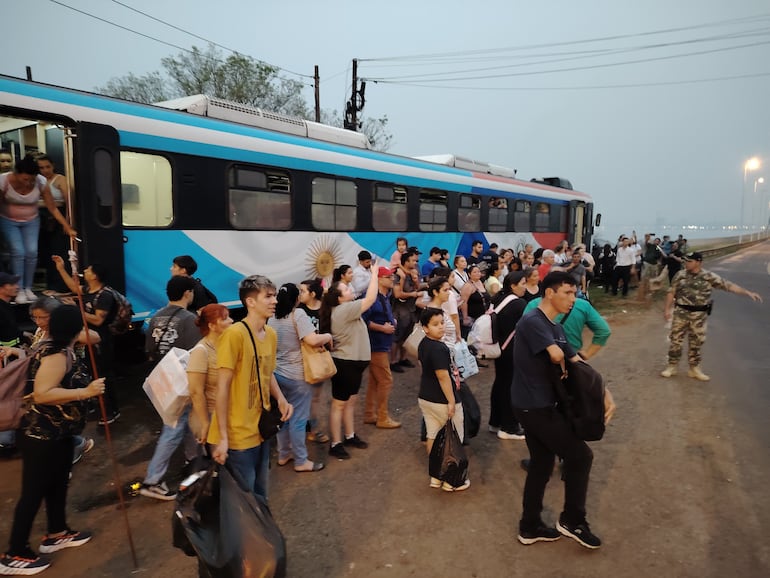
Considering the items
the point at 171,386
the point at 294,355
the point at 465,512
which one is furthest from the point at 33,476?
the point at 465,512

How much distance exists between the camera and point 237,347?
2836 mm

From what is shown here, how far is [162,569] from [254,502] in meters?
1.24

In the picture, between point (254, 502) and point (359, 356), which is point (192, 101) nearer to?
point (359, 356)

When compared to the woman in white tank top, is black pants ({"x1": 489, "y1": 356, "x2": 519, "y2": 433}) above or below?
below

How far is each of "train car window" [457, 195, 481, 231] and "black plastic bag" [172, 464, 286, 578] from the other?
10017mm

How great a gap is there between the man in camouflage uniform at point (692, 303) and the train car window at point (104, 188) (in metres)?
7.22

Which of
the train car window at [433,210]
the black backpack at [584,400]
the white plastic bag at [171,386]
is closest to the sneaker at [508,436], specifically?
the black backpack at [584,400]

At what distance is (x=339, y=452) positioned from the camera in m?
4.84

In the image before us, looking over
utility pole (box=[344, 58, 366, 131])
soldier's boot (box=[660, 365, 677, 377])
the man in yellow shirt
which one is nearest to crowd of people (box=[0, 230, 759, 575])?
the man in yellow shirt

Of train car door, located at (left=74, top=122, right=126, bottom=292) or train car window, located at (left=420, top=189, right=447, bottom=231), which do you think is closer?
train car door, located at (left=74, top=122, right=126, bottom=292)

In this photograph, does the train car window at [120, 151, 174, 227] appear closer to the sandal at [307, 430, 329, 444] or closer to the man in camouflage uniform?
the sandal at [307, 430, 329, 444]

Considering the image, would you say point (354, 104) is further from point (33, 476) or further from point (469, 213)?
point (33, 476)

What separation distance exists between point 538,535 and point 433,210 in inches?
327

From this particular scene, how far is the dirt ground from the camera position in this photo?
3301 mm
